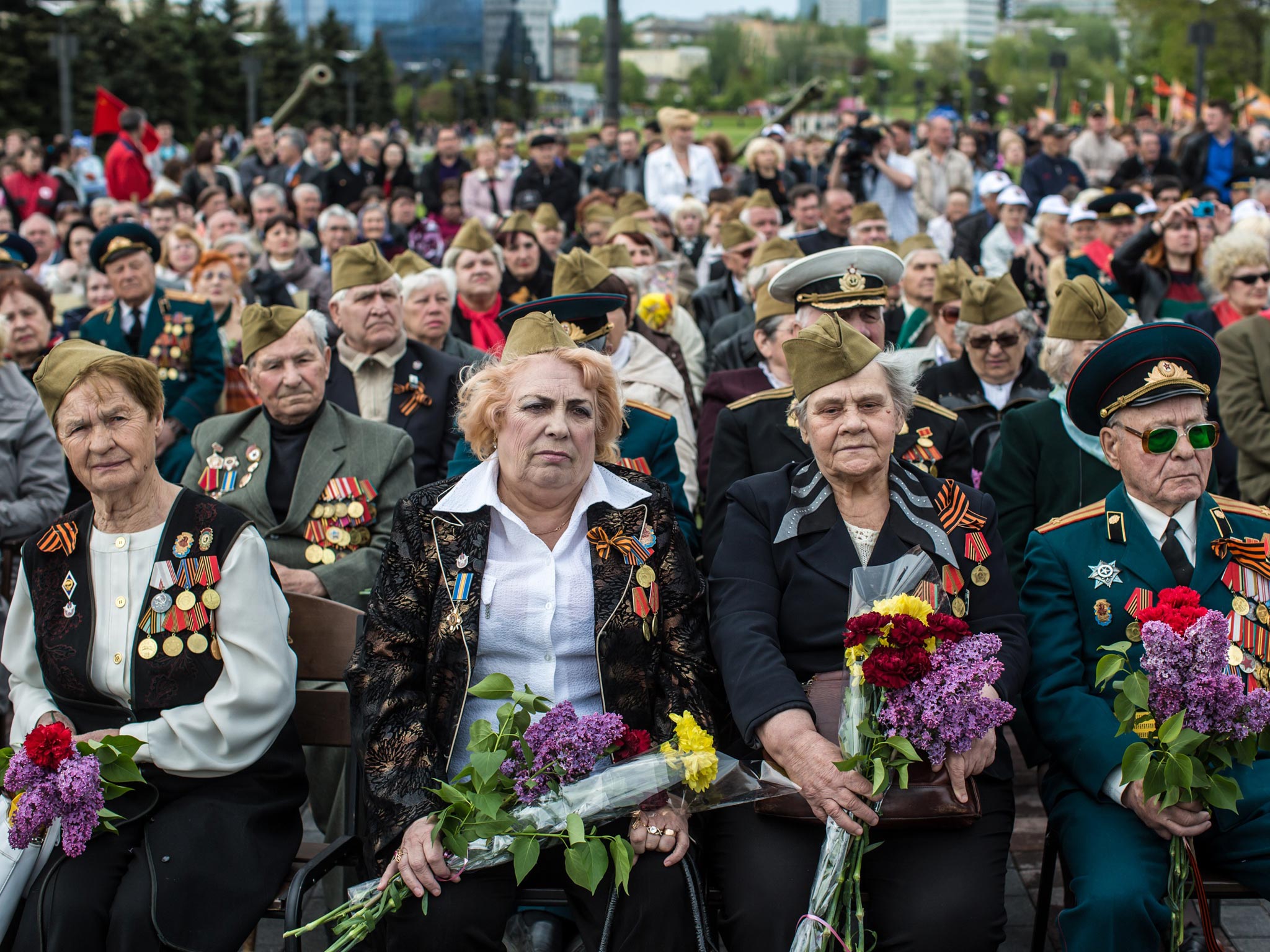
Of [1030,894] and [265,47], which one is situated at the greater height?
[265,47]

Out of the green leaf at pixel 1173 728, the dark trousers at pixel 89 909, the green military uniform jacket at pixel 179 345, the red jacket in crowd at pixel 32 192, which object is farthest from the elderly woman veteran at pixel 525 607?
the red jacket in crowd at pixel 32 192

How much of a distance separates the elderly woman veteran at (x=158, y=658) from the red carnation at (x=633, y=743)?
0.97m

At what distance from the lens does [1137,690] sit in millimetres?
3053

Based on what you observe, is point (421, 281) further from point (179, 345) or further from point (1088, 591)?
point (1088, 591)

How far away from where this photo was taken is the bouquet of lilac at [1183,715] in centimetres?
296

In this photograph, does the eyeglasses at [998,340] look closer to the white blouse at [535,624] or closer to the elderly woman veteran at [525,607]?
the elderly woman veteran at [525,607]

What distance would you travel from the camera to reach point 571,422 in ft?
11.7

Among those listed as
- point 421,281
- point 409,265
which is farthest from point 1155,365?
point 409,265

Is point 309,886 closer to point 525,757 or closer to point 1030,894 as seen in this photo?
point 525,757

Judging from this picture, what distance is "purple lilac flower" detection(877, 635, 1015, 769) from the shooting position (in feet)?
9.55

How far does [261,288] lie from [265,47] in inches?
1945

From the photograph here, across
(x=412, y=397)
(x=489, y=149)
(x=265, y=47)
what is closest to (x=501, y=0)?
(x=265, y=47)

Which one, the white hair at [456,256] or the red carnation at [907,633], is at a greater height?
the white hair at [456,256]

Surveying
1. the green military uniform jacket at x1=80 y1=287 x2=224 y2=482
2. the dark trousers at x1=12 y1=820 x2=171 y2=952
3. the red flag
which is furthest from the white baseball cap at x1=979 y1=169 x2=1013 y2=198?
the red flag
